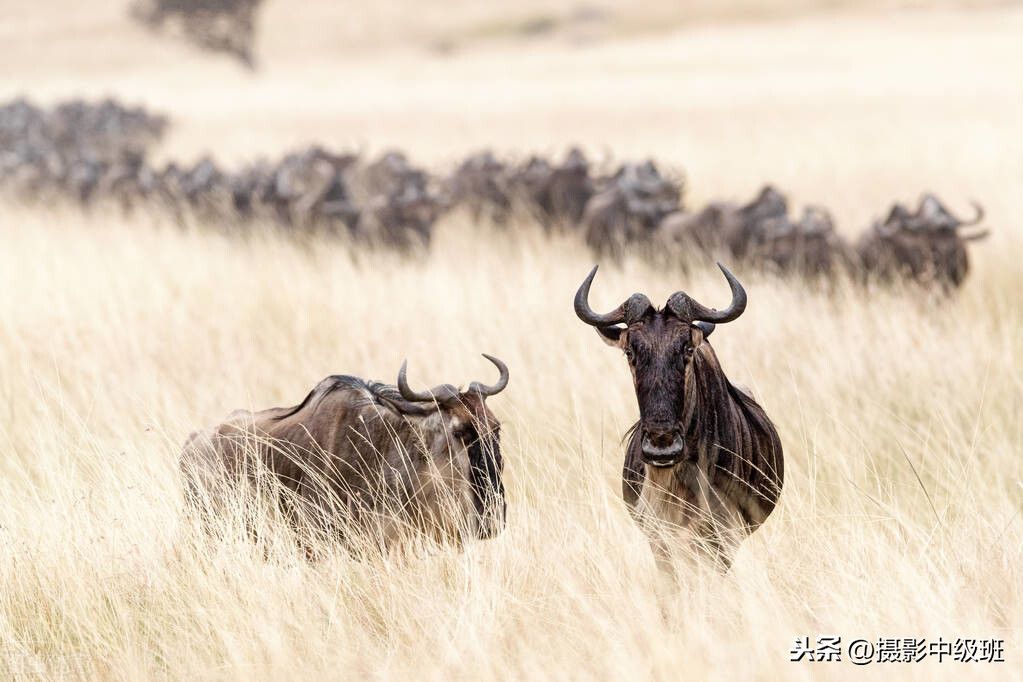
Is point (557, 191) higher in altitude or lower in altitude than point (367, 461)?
higher

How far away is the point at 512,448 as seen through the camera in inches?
242

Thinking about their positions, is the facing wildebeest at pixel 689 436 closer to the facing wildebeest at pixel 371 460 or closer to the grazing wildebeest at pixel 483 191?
the facing wildebeest at pixel 371 460

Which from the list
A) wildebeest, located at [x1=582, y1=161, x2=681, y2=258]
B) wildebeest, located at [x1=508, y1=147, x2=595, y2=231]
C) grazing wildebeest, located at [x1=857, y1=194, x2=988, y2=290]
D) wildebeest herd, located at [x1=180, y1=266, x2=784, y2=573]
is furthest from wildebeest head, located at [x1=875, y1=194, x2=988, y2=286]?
wildebeest herd, located at [x1=180, y1=266, x2=784, y2=573]

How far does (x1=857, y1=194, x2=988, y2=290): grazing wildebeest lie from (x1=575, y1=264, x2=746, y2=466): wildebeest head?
670 centimetres

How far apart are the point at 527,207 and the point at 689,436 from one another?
1204 centimetres

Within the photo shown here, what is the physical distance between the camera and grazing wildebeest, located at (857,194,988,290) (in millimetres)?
10453

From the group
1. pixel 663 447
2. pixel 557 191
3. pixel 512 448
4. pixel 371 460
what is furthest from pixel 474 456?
pixel 557 191

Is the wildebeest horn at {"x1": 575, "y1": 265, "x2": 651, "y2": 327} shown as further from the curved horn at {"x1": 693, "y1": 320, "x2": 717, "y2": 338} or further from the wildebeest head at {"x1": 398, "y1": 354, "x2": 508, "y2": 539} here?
the wildebeest head at {"x1": 398, "y1": 354, "x2": 508, "y2": 539}

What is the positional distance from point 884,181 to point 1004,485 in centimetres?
1218

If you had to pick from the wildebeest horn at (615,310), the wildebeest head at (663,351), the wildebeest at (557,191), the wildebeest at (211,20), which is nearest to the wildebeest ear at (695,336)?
the wildebeest head at (663,351)

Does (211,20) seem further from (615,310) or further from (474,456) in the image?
(615,310)

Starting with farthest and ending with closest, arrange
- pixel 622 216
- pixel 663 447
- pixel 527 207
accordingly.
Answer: pixel 527 207 < pixel 622 216 < pixel 663 447

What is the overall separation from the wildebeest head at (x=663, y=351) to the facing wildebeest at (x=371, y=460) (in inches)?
20.7

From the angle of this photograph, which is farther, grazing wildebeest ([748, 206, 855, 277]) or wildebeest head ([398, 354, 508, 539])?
grazing wildebeest ([748, 206, 855, 277])
